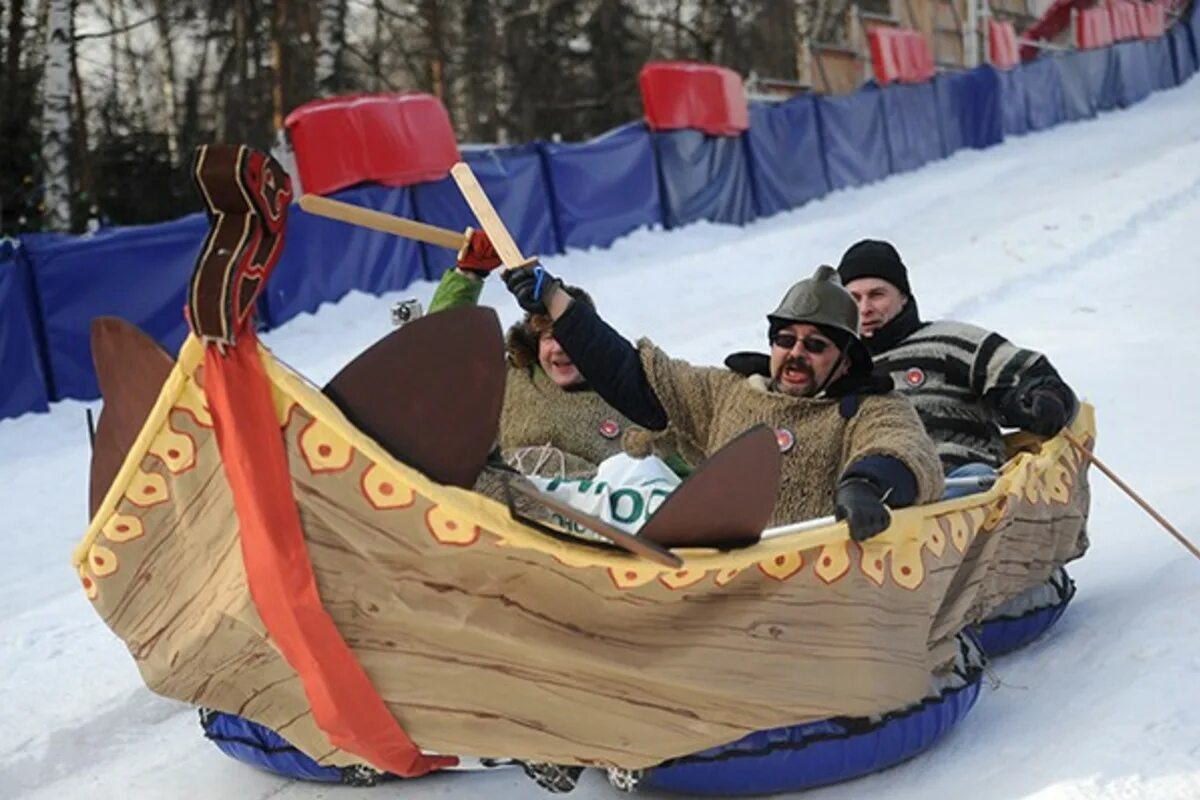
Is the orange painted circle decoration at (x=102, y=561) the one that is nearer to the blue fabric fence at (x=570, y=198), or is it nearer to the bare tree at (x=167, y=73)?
the blue fabric fence at (x=570, y=198)

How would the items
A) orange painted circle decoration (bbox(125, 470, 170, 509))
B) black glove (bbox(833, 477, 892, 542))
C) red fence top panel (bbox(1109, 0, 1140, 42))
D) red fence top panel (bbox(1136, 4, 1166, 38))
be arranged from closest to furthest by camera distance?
orange painted circle decoration (bbox(125, 470, 170, 509))
black glove (bbox(833, 477, 892, 542))
red fence top panel (bbox(1109, 0, 1140, 42))
red fence top panel (bbox(1136, 4, 1166, 38))

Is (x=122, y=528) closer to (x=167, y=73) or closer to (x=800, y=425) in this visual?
(x=800, y=425)

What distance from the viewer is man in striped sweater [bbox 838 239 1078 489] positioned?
466 centimetres

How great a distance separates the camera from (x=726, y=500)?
332cm

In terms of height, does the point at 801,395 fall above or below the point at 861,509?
above

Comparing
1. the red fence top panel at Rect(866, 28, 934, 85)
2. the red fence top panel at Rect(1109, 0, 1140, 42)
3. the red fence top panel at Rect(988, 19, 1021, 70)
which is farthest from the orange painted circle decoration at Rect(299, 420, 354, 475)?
the red fence top panel at Rect(1109, 0, 1140, 42)

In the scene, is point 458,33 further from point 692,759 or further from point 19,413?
point 692,759

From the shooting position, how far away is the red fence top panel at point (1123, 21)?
28.0 metres

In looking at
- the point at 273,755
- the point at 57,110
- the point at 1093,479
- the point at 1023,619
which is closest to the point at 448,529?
the point at 273,755

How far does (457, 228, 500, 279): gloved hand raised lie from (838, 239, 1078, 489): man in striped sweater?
1.11m

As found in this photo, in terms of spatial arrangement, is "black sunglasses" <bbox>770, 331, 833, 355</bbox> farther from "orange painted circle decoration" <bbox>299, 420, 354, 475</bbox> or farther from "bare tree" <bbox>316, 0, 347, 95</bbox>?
"bare tree" <bbox>316, 0, 347, 95</bbox>

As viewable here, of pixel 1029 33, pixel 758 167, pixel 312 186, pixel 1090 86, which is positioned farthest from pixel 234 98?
pixel 1029 33

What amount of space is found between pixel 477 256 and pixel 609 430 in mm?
632

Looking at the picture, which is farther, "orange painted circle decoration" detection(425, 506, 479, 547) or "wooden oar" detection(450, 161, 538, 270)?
"wooden oar" detection(450, 161, 538, 270)
